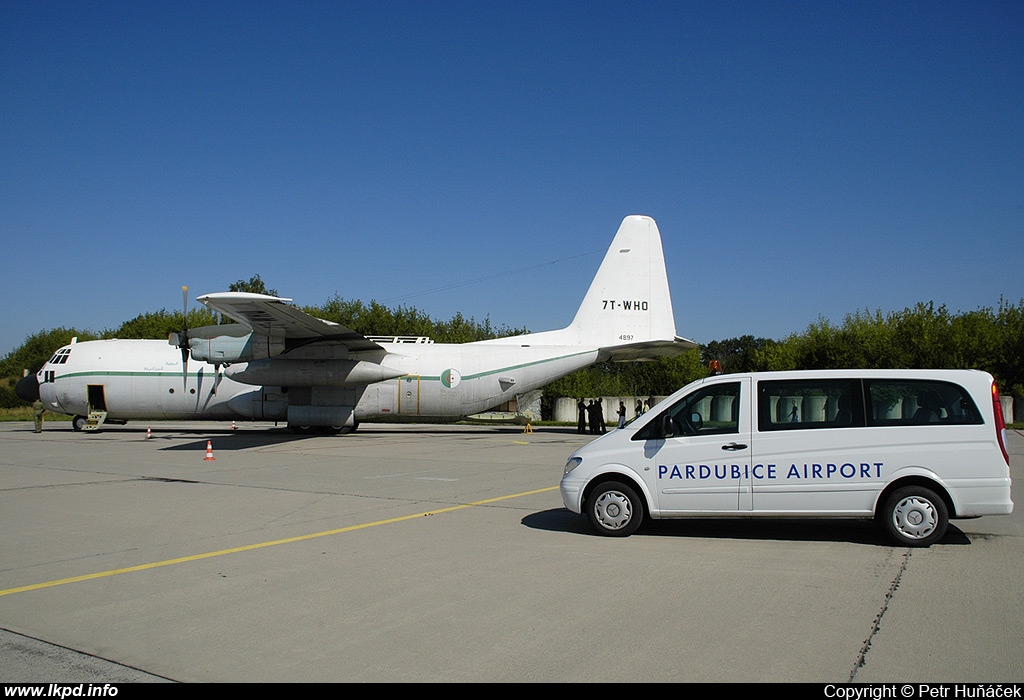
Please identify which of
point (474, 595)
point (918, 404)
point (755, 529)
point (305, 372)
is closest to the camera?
point (474, 595)

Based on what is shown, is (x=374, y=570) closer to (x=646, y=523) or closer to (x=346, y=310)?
(x=646, y=523)

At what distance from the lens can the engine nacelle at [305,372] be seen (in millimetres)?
25609

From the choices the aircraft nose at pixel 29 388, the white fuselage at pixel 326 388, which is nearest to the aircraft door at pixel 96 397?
the white fuselage at pixel 326 388

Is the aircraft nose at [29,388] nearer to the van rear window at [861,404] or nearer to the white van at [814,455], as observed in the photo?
the white van at [814,455]

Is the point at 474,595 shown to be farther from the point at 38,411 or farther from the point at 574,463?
the point at 38,411

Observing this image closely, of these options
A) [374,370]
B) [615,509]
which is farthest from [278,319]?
[615,509]

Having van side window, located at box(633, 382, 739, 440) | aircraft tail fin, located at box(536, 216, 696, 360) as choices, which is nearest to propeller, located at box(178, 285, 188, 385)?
aircraft tail fin, located at box(536, 216, 696, 360)

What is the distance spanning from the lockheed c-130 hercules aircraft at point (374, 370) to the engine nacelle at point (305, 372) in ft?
0.11

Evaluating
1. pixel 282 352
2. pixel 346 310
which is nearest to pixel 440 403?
pixel 282 352

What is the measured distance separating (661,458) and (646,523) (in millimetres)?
1405

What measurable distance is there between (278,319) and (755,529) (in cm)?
1651

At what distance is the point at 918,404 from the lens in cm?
816

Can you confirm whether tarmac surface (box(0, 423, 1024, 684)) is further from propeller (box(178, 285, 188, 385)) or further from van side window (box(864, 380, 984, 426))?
propeller (box(178, 285, 188, 385))

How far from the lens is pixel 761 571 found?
704 cm
